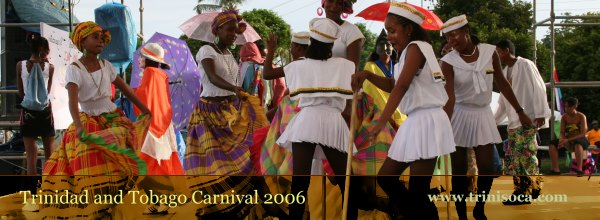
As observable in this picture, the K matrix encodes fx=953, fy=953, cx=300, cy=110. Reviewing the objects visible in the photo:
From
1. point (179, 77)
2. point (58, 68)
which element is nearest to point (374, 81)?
point (179, 77)

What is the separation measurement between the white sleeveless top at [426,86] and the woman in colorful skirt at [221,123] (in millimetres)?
2161

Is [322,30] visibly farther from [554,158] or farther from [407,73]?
[554,158]

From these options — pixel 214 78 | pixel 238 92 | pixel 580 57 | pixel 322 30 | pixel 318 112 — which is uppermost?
pixel 580 57

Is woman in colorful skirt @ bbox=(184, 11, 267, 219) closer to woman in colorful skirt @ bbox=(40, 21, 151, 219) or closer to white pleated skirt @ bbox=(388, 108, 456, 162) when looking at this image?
woman in colorful skirt @ bbox=(40, 21, 151, 219)

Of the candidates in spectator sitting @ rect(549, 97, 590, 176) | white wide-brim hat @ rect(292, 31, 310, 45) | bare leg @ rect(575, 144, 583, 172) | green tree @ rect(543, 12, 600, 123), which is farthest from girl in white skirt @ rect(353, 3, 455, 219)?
green tree @ rect(543, 12, 600, 123)

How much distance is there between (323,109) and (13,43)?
6.82 metres

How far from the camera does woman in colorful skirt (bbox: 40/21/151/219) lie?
21.4 ft

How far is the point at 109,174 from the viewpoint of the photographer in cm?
662

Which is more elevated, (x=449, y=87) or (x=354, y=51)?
(x=354, y=51)

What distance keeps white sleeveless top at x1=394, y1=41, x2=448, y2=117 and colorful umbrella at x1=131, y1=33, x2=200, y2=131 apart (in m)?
4.60

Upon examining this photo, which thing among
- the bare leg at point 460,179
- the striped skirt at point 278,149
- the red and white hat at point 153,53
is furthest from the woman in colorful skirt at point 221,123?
the red and white hat at point 153,53

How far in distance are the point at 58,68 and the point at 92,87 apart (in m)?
3.40

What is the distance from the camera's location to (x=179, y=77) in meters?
10.1

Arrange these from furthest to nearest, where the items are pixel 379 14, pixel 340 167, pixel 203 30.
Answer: pixel 379 14 < pixel 203 30 < pixel 340 167
